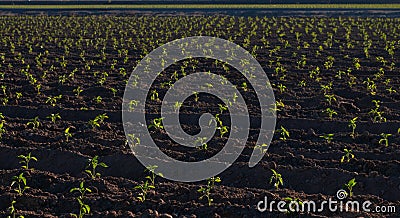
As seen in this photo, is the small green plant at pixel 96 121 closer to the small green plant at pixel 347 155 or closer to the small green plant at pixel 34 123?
the small green plant at pixel 34 123

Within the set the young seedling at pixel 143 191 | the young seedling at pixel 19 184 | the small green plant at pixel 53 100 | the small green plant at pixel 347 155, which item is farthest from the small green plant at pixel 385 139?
the small green plant at pixel 53 100

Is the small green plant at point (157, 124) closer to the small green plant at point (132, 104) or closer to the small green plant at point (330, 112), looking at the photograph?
the small green plant at point (132, 104)

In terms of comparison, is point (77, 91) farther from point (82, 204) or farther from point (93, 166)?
point (82, 204)

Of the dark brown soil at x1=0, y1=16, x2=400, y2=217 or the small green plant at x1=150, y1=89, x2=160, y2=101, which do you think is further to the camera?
the small green plant at x1=150, y1=89, x2=160, y2=101

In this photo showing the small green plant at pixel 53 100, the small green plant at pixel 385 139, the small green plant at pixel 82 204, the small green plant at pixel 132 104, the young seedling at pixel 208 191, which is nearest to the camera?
the small green plant at pixel 82 204

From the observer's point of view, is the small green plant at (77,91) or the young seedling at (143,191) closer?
the young seedling at (143,191)

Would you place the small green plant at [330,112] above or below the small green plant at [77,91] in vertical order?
below

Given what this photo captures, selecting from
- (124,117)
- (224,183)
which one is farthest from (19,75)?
(224,183)

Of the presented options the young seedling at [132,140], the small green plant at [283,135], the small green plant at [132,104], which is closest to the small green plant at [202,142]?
the young seedling at [132,140]

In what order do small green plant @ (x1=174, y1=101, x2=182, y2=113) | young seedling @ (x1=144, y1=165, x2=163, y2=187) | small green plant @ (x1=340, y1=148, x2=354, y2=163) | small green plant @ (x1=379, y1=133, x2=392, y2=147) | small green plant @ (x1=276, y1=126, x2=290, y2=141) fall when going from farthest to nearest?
small green plant @ (x1=174, y1=101, x2=182, y2=113) < small green plant @ (x1=276, y1=126, x2=290, y2=141) < small green plant @ (x1=379, y1=133, x2=392, y2=147) < small green plant @ (x1=340, y1=148, x2=354, y2=163) < young seedling @ (x1=144, y1=165, x2=163, y2=187)

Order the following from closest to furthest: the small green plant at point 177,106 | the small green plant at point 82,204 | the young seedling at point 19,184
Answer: the small green plant at point 82,204
the young seedling at point 19,184
the small green plant at point 177,106

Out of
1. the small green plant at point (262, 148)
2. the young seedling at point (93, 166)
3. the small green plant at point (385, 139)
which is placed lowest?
the young seedling at point (93, 166)

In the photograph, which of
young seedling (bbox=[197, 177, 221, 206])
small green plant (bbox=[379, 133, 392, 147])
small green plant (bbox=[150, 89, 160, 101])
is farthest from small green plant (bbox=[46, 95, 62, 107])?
small green plant (bbox=[379, 133, 392, 147])

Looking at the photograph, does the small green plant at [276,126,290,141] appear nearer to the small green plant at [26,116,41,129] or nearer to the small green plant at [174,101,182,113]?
the small green plant at [174,101,182,113]
